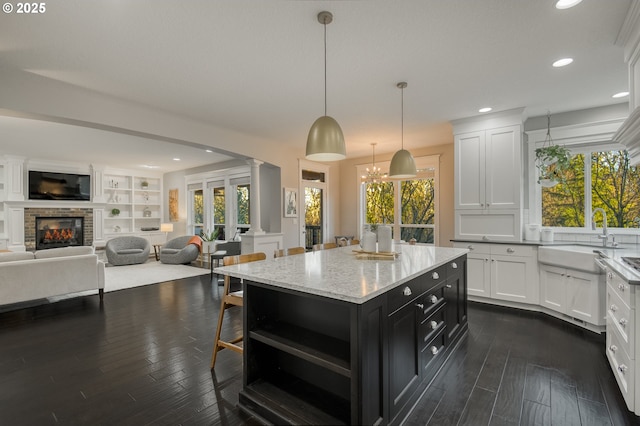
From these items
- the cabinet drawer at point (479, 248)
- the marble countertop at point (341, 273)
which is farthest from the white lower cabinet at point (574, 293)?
the marble countertop at point (341, 273)

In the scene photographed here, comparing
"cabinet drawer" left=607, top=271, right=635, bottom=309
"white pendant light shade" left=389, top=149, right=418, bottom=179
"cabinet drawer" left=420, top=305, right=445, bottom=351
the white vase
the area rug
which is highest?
"white pendant light shade" left=389, top=149, right=418, bottom=179

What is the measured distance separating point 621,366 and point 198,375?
3112mm

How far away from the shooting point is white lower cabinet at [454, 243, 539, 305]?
3.81 m

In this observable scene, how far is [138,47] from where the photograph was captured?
8.05ft

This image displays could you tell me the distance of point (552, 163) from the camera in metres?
4.09

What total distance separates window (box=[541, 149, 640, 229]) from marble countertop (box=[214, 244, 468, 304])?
2.63 meters

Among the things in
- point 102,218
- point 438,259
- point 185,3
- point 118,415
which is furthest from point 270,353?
point 102,218

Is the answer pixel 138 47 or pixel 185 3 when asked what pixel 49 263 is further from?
pixel 185 3

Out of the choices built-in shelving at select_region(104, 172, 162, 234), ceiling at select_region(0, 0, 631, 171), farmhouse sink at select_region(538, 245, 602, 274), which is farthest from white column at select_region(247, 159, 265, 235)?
built-in shelving at select_region(104, 172, 162, 234)

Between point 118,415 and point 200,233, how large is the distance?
7139 millimetres

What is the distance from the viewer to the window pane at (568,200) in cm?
406

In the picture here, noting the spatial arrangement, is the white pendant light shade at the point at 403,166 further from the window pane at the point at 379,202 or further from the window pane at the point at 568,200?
the window pane at the point at 379,202

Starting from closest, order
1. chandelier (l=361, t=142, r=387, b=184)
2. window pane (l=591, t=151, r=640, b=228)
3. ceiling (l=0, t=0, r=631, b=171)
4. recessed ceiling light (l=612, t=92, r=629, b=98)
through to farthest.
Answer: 1. ceiling (l=0, t=0, r=631, b=171)
2. recessed ceiling light (l=612, t=92, r=629, b=98)
3. window pane (l=591, t=151, r=640, b=228)
4. chandelier (l=361, t=142, r=387, b=184)

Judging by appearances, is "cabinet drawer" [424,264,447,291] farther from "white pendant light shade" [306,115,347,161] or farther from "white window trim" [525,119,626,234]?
"white window trim" [525,119,626,234]
